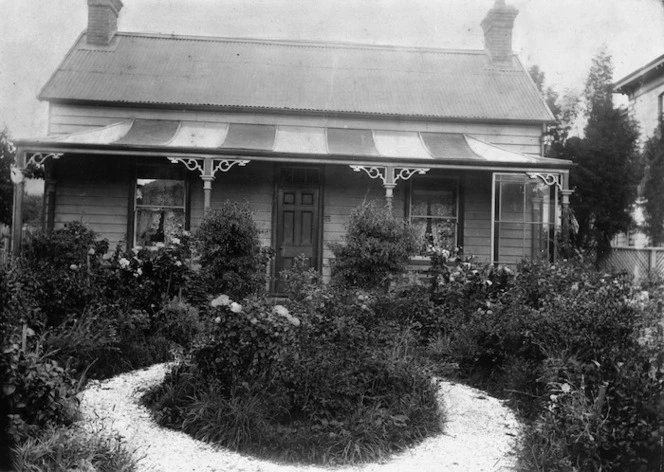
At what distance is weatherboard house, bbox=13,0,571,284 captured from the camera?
11.3 metres

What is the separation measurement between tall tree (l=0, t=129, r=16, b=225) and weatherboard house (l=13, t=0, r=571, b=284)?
66 centimetres

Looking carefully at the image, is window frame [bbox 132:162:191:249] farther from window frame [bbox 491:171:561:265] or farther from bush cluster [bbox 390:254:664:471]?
window frame [bbox 491:171:561:265]

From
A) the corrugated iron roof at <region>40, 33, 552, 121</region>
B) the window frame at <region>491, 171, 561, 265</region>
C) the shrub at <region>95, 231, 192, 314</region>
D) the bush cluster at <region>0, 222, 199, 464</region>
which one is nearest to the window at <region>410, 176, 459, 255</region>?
the window frame at <region>491, 171, 561, 265</region>

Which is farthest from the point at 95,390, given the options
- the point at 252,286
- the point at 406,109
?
the point at 406,109

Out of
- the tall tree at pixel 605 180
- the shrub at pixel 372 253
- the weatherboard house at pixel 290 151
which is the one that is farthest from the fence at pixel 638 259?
the shrub at pixel 372 253

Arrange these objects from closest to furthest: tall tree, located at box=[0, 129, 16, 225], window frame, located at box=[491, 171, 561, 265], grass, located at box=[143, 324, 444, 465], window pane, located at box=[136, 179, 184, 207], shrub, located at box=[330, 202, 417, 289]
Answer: grass, located at box=[143, 324, 444, 465], shrub, located at box=[330, 202, 417, 289], tall tree, located at box=[0, 129, 16, 225], window frame, located at box=[491, 171, 561, 265], window pane, located at box=[136, 179, 184, 207]

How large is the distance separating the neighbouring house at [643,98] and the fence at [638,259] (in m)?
1.61

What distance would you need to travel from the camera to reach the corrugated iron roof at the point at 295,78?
12.8 m

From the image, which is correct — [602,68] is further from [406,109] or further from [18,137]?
[18,137]

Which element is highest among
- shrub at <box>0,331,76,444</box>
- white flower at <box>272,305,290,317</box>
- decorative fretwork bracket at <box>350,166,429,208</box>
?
decorative fretwork bracket at <box>350,166,429,208</box>

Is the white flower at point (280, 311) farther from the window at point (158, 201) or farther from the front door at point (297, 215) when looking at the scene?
the window at point (158, 201)

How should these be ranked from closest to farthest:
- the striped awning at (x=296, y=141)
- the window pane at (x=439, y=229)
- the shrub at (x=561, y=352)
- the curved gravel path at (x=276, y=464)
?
1. the shrub at (x=561, y=352)
2. the curved gravel path at (x=276, y=464)
3. the striped awning at (x=296, y=141)
4. the window pane at (x=439, y=229)

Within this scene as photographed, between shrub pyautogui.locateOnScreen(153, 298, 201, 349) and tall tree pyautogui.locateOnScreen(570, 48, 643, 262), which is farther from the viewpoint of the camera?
tall tree pyautogui.locateOnScreen(570, 48, 643, 262)

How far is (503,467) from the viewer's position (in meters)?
4.30
